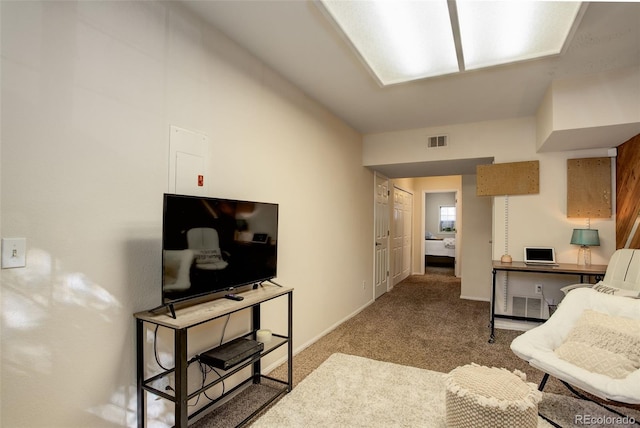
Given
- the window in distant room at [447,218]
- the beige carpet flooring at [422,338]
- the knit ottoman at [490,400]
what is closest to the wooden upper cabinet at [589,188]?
the beige carpet flooring at [422,338]

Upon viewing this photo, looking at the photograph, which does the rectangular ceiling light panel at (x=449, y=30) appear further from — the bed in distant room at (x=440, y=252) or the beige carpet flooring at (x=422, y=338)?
the bed in distant room at (x=440, y=252)

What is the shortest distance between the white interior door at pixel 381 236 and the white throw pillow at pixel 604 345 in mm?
3271

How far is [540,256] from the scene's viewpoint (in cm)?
381

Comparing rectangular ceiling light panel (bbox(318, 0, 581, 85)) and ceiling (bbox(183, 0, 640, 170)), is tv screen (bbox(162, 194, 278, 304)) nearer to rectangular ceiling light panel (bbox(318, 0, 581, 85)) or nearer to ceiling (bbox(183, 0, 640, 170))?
ceiling (bbox(183, 0, 640, 170))

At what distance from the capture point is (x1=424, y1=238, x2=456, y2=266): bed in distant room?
27.6 feet

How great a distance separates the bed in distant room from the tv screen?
272 inches

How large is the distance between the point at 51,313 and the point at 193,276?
611 mm

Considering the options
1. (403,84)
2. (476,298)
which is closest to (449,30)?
(403,84)

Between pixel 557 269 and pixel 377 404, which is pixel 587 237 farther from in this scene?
pixel 377 404

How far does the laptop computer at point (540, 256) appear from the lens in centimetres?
375

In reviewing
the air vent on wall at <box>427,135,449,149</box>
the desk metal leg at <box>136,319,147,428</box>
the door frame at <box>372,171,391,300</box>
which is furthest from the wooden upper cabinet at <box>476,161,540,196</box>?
the desk metal leg at <box>136,319,147,428</box>

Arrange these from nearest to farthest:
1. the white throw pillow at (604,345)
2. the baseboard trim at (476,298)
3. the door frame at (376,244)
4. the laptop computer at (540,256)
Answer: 1. the white throw pillow at (604,345)
2. the laptop computer at (540,256)
3. the door frame at (376,244)
4. the baseboard trim at (476,298)

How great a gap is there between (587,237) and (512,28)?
2492mm

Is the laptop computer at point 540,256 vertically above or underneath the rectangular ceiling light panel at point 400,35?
underneath
